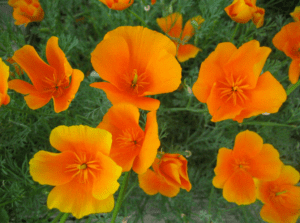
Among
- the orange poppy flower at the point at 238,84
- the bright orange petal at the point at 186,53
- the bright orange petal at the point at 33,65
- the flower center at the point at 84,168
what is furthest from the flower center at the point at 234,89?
the bright orange petal at the point at 33,65

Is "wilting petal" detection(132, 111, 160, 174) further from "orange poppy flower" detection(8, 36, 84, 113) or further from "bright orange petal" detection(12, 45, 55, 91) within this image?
"bright orange petal" detection(12, 45, 55, 91)

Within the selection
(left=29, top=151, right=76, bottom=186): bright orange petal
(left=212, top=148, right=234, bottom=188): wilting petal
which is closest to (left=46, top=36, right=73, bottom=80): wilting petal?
(left=29, top=151, right=76, bottom=186): bright orange petal

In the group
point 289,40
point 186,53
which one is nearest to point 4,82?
point 186,53

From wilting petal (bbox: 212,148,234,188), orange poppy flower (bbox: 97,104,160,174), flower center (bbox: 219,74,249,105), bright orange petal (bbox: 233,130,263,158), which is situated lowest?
wilting petal (bbox: 212,148,234,188)

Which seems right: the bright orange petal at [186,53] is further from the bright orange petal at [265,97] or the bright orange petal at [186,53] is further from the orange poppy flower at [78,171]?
the orange poppy flower at [78,171]

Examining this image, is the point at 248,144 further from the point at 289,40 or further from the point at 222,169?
the point at 289,40
